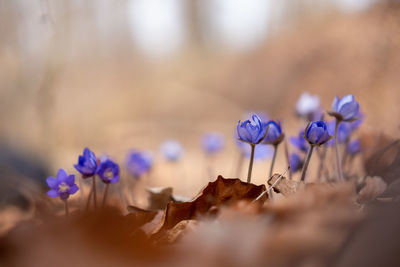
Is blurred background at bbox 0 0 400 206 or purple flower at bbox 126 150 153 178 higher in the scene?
blurred background at bbox 0 0 400 206

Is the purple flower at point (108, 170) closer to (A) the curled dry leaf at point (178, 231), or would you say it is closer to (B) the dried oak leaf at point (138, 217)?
(B) the dried oak leaf at point (138, 217)

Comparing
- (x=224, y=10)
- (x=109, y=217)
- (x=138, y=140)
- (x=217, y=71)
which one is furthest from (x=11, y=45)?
(x=224, y=10)

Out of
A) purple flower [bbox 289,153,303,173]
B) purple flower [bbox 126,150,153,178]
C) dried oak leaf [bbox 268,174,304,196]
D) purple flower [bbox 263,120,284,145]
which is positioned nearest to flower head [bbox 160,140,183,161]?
purple flower [bbox 126,150,153,178]

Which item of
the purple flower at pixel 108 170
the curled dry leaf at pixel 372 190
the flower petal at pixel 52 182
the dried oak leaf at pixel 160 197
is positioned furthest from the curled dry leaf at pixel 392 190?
the flower petal at pixel 52 182

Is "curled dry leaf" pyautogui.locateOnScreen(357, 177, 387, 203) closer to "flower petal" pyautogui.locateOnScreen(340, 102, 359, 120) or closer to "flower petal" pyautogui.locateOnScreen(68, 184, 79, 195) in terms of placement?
"flower petal" pyautogui.locateOnScreen(340, 102, 359, 120)

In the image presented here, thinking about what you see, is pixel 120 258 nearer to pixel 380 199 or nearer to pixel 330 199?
pixel 330 199

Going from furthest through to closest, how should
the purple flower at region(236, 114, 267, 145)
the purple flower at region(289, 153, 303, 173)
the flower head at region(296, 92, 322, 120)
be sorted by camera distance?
the flower head at region(296, 92, 322, 120)
the purple flower at region(289, 153, 303, 173)
the purple flower at region(236, 114, 267, 145)

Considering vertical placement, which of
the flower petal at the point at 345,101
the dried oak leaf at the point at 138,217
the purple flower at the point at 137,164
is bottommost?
the dried oak leaf at the point at 138,217
